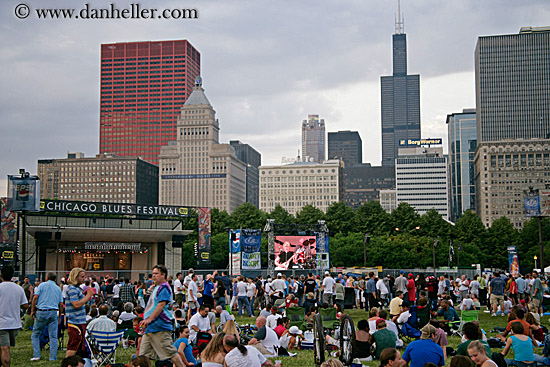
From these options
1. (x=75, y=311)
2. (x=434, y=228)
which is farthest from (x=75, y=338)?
(x=434, y=228)

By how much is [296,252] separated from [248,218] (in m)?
43.5

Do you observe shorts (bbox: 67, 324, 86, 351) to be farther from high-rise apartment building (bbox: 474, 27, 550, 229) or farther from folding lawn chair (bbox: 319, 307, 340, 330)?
high-rise apartment building (bbox: 474, 27, 550, 229)

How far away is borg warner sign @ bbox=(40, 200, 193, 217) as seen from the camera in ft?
146

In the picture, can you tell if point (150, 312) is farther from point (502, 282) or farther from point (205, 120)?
point (205, 120)

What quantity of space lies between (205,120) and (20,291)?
165947 millimetres

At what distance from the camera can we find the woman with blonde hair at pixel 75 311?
31.7ft

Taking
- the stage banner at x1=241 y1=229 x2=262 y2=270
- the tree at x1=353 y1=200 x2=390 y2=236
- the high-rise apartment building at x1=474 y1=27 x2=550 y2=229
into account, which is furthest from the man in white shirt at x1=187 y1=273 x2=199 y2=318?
the high-rise apartment building at x1=474 y1=27 x2=550 y2=229

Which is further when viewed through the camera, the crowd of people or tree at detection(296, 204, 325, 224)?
tree at detection(296, 204, 325, 224)

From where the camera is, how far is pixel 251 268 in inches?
1417

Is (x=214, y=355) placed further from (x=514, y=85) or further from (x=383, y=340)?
(x=514, y=85)

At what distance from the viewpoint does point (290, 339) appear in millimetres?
13438

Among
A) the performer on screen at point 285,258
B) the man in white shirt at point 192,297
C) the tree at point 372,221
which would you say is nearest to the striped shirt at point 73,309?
the man in white shirt at point 192,297

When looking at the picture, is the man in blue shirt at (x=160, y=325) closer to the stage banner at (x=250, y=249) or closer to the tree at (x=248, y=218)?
the stage banner at (x=250, y=249)

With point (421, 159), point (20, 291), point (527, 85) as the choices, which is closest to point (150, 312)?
point (20, 291)
